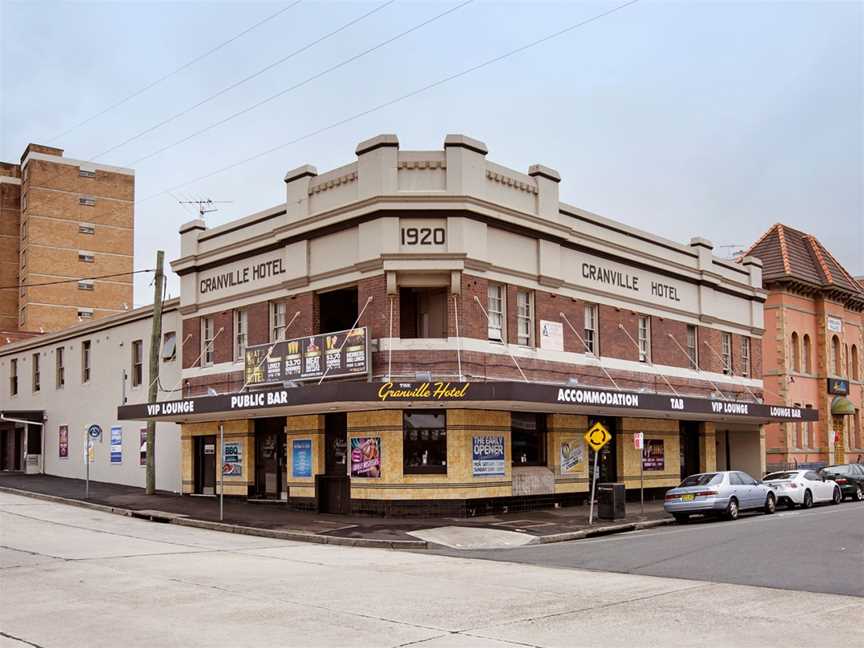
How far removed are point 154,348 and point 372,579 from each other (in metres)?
19.5

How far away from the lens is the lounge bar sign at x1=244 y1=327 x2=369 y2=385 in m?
24.8

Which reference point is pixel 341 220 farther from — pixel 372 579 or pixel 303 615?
pixel 303 615

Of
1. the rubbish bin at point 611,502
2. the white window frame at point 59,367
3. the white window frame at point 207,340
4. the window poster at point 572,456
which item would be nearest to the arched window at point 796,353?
the window poster at point 572,456

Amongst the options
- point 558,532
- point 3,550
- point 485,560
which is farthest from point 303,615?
point 558,532

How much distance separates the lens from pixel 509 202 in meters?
26.6

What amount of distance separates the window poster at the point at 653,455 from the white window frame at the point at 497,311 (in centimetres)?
935

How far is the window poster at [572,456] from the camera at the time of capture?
28219 mm

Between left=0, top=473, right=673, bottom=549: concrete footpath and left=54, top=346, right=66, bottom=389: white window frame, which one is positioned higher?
left=54, top=346, right=66, bottom=389: white window frame

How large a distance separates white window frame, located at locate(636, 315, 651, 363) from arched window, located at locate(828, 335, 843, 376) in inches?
830

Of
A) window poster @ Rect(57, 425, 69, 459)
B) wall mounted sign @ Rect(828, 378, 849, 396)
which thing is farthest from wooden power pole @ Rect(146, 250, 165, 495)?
wall mounted sign @ Rect(828, 378, 849, 396)

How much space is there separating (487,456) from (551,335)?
15.8ft

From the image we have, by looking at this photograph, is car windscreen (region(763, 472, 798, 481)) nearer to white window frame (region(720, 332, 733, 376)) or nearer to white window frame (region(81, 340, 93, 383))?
white window frame (region(720, 332, 733, 376))

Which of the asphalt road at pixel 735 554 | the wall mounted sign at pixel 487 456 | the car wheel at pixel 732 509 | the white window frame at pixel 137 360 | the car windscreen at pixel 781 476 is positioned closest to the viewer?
the asphalt road at pixel 735 554

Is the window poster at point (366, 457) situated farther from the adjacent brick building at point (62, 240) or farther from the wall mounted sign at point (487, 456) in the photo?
the adjacent brick building at point (62, 240)
